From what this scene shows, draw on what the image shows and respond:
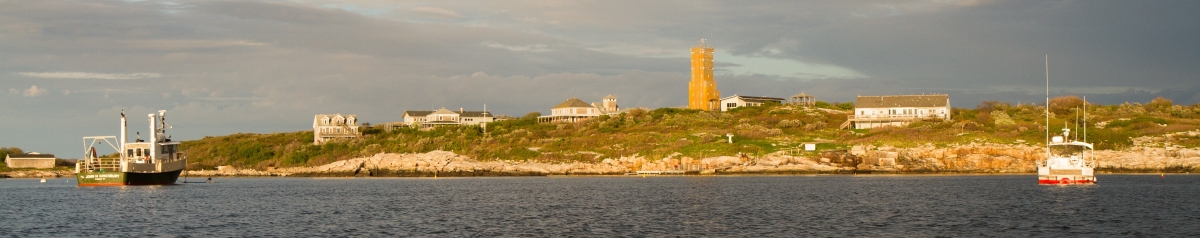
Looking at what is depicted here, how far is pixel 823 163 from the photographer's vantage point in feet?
285

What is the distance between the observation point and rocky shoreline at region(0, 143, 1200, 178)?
268ft

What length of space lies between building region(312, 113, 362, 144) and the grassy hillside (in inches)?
68.9

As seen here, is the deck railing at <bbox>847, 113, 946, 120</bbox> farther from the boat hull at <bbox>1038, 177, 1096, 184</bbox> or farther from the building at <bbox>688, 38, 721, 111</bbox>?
the boat hull at <bbox>1038, 177, 1096, 184</bbox>

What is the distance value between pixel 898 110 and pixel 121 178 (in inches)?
3085

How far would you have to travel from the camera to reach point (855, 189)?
6022 cm

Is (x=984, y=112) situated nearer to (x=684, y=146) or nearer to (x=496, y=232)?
(x=684, y=146)

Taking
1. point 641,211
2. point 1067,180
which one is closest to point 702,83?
point 1067,180

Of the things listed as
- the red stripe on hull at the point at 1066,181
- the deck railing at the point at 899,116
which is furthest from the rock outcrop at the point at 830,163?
the deck railing at the point at 899,116

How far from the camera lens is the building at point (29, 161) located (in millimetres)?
118312

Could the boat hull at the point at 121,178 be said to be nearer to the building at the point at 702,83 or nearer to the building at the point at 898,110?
the building at the point at 898,110

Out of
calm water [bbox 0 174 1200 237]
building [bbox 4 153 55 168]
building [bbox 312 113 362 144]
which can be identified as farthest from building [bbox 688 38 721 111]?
building [bbox 4 153 55 168]

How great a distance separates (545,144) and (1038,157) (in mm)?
47819

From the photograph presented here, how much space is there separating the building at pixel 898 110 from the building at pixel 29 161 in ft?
309

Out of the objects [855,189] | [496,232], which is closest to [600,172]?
[855,189]
